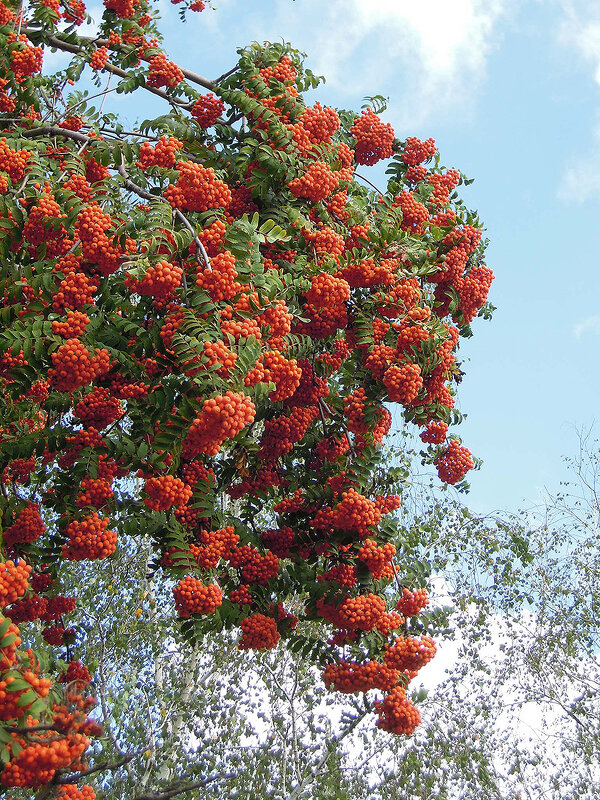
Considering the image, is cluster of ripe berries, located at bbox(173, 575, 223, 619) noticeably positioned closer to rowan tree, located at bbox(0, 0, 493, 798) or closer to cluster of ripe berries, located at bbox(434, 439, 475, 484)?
rowan tree, located at bbox(0, 0, 493, 798)

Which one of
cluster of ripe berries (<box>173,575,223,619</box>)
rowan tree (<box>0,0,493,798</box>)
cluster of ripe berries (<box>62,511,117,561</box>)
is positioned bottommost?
cluster of ripe berries (<box>173,575,223,619</box>)

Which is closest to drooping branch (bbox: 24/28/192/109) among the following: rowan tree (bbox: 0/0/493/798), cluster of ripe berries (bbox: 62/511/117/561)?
rowan tree (bbox: 0/0/493/798)

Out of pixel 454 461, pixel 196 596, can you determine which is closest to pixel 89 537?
pixel 196 596

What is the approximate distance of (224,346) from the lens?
326cm

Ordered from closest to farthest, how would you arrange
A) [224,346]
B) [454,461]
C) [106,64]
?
1. [224,346]
2. [454,461]
3. [106,64]

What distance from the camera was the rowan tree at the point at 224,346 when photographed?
3.71m

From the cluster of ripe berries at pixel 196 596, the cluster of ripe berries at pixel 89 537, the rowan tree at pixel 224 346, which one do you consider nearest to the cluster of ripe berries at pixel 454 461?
the rowan tree at pixel 224 346

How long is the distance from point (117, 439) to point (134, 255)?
47.8 inches

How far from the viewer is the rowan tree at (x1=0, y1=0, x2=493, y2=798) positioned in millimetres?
3705

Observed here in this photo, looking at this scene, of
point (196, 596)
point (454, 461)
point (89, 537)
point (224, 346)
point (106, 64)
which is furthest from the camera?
point (106, 64)

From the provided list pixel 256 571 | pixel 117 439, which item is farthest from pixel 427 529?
pixel 117 439

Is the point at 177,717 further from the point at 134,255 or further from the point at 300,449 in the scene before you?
the point at 134,255

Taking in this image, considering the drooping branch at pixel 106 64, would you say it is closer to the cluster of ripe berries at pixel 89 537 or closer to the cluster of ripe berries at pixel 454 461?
the cluster of ripe berries at pixel 454 461

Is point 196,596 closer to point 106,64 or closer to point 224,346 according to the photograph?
point 224,346
